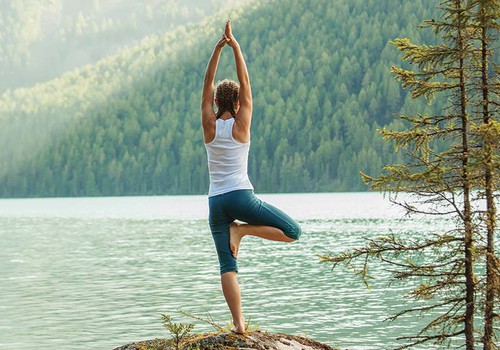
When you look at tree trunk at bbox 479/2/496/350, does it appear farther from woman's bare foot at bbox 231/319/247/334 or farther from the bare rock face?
woman's bare foot at bbox 231/319/247/334

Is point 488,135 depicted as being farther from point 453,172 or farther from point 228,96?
point 228,96

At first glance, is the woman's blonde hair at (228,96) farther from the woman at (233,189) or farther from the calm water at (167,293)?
the calm water at (167,293)

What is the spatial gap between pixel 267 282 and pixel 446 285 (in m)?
26.9

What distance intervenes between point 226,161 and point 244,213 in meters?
0.58

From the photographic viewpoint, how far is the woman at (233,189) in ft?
29.5

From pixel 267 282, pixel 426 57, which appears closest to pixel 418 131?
pixel 426 57

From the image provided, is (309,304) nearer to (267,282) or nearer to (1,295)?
(267,282)

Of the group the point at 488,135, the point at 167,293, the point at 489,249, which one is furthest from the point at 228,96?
the point at 167,293

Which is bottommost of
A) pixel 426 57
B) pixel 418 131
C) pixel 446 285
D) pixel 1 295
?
pixel 1 295

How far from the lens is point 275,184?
19938cm

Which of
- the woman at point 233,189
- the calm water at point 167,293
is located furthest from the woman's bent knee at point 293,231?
the calm water at point 167,293

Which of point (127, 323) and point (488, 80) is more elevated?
point (488, 80)

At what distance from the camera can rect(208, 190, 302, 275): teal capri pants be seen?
8.95 m

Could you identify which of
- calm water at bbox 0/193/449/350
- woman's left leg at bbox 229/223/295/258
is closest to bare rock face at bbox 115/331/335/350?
woman's left leg at bbox 229/223/295/258
